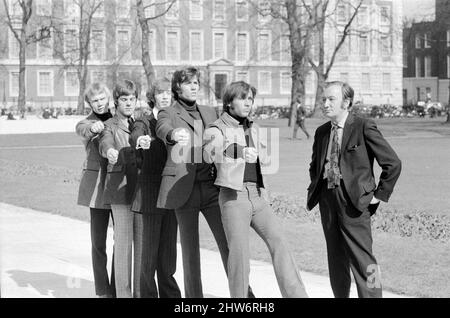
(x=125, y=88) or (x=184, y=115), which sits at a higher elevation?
(x=125, y=88)

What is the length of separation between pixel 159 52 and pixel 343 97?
65912mm

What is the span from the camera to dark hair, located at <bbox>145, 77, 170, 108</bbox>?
635 cm

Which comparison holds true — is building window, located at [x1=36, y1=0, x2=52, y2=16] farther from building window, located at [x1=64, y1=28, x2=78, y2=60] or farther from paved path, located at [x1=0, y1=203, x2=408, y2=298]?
paved path, located at [x1=0, y1=203, x2=408, y2=298]

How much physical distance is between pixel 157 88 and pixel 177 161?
68 cm

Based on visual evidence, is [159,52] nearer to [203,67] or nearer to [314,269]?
[203,67]

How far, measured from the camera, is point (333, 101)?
583 centimetres

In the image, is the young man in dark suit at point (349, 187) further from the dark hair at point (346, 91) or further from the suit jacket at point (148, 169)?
the suit jacket at point (148, 169)

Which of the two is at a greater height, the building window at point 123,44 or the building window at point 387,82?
the building window at point 123,44

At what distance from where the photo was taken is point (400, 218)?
36.4 feet

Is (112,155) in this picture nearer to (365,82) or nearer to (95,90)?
(95,90)

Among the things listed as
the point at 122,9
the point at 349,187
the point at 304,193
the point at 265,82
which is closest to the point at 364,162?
the point at 349,187

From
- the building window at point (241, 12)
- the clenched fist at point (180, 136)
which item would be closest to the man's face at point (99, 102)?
the clenched fist at point (180, 136)

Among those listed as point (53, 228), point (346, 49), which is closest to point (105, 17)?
point (346, 49)

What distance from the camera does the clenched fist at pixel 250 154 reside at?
5551 millimetres
